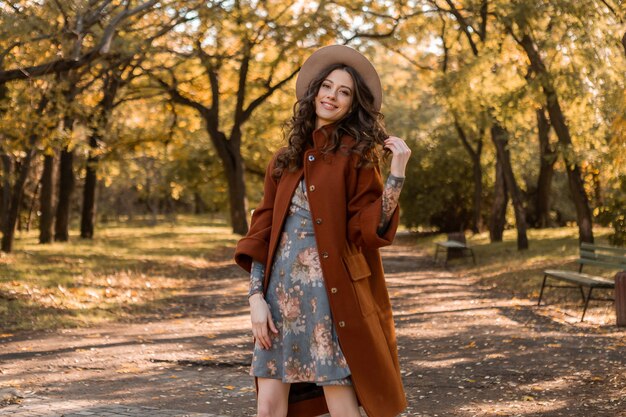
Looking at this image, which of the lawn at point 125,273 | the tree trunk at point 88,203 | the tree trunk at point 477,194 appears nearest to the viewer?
the lawn at point 125,273

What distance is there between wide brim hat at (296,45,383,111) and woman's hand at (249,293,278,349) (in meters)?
0.88

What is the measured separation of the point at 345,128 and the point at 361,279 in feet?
2.03

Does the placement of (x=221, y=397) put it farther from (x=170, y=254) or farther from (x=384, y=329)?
(x=170, y=254)

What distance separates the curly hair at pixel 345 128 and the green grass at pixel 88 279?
25.5ft

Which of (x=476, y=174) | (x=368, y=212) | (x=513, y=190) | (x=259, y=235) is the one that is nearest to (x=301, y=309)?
(x=259, y=235)

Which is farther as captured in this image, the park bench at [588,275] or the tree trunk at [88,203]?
the tree trunk at [88,203]

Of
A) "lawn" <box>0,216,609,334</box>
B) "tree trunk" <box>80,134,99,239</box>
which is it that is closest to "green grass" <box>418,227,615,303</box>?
"lawn" <box>0,216,609,334</box>

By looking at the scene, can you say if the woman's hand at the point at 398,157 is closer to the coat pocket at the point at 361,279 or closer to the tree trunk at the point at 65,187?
the coat pocket at the point at 361,279

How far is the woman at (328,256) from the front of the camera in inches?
138

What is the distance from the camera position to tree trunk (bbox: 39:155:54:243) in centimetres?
2256

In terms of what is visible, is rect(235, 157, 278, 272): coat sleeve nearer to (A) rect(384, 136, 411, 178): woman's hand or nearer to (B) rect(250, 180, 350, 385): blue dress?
(B) rect(250, 180, 350, 385): blue dress

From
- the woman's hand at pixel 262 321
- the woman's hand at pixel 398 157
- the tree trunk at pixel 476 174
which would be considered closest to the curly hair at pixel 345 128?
the woman's hand at pixel 398 157

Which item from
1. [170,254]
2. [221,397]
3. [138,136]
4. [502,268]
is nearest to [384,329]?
[221,397]

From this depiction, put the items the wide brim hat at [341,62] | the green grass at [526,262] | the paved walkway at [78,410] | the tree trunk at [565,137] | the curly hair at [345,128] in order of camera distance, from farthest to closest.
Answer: the tree trunk at [565,137] < the green grass at [526,262] < the paved walkway at [78,410] < the wide brim hat at [341,62] < the curly hair at [345,128]
